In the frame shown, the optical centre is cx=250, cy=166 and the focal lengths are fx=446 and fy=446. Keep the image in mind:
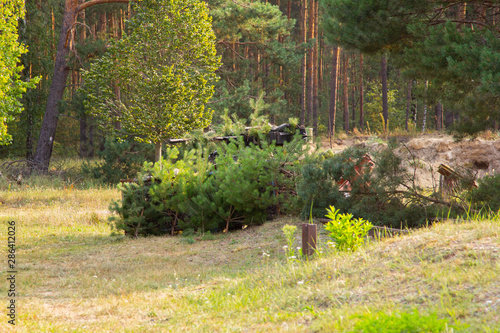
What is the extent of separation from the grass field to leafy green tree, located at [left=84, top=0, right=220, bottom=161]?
24.4 ft

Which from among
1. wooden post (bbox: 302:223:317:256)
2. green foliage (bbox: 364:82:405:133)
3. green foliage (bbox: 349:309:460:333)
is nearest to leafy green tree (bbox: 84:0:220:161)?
wooden post (bbox: 302:223:317:256)

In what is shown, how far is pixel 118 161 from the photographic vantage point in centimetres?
1880

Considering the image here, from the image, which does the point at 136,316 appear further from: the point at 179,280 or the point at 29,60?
the point at 29,60

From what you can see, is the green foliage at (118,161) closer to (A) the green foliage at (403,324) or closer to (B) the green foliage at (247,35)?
(B) the green foliage at (247,35)

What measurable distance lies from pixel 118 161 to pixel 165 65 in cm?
575

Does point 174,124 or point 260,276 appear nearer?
point 260,276

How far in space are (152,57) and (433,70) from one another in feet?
29.2

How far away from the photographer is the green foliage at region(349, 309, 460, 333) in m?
2.91

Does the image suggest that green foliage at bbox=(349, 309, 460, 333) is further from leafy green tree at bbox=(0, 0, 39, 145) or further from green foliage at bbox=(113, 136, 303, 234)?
leafy green tree at bbox=(0, 0, 39, 145)

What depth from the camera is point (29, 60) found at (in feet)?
75.5

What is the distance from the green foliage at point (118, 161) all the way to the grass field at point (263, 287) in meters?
10.9

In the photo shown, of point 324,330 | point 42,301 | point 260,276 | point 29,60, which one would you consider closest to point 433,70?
point 260,276

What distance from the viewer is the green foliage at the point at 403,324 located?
115 inches

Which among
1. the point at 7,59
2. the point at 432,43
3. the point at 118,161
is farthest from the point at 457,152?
the point at 7,59
